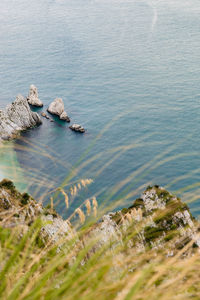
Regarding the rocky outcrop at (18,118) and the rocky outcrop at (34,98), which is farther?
the rocky outcrop at (34,98)

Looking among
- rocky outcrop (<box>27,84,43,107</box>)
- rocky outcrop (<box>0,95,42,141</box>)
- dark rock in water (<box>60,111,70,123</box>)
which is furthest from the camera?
rocky outcrop (<box>27,84,43,107</box>)

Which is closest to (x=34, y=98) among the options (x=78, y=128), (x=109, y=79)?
(x=78, y=128)

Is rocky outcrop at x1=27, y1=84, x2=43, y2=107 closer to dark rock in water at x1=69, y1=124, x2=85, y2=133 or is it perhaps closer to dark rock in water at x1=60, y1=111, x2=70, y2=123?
dark rock in water at x1=60, y1=111, x2=70, y2=123

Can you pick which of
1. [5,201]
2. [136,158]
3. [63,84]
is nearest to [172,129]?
[136,158]

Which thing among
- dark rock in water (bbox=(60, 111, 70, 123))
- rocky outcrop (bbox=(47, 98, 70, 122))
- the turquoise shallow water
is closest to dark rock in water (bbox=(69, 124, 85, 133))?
the turquoise shallow water

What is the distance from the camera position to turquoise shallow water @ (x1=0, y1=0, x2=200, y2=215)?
53.1 m

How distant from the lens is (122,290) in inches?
88.4

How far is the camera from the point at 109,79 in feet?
256

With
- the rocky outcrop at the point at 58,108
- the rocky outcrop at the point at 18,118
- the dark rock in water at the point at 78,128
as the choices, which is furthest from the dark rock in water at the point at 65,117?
the rocky outcrop at the point at 18,118

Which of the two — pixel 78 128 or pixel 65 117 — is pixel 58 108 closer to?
pixel 65 117

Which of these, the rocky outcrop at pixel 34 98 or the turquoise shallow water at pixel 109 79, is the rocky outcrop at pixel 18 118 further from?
the rocky outcrop at pixel 34 98

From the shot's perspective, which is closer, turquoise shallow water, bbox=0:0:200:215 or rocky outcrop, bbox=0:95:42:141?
turquoise shallow water, bbox=0:0:200:215

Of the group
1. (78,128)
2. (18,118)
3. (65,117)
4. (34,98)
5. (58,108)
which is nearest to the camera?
(78,128)

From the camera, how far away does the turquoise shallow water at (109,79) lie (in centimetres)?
5309
